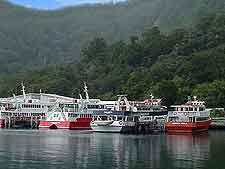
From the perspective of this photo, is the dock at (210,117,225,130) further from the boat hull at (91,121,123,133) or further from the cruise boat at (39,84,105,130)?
the cruise boat at (39,84,105,130)

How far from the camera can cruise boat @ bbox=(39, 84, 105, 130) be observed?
101062mm

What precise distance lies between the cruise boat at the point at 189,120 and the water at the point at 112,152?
767cm

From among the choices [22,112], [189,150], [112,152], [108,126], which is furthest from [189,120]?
[22,112]

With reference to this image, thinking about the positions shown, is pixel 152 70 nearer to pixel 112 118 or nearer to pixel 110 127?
pixel 112 118

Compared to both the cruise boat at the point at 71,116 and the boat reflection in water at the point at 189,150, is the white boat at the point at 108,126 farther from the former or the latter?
the cruise boat at the point at 71,116

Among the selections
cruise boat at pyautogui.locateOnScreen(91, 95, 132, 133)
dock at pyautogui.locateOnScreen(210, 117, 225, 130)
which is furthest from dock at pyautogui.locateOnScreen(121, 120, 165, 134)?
dock at pyautogui.locateOnScreen(210, 117, 225, 130)

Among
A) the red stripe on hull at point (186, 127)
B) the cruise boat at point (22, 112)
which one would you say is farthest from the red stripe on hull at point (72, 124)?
the red stripe on hull at point (186, 127)

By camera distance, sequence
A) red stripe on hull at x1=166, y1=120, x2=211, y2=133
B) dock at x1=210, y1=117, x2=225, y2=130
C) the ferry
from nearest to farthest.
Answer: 1. red stripe on hull at x1=166, y1=120, x2=211, y2=133
2. the ferry
3. dock at x1=210, y1=117, x2=225, y2=130

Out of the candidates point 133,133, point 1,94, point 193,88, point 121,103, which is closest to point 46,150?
point 133,133

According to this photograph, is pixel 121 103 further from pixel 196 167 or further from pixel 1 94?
pixel 1 94

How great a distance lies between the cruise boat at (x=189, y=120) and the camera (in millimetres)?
89306

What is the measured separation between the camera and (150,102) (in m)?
100

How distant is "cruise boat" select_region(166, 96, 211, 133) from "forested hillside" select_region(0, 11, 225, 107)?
2052cm

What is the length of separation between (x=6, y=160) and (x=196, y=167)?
656 inches
